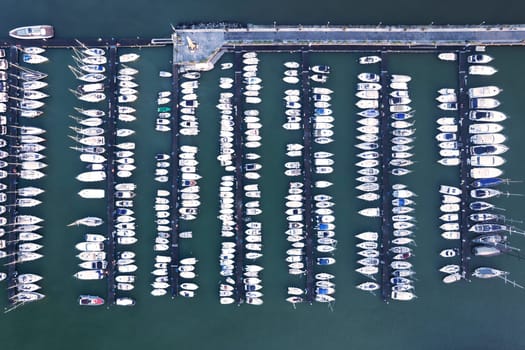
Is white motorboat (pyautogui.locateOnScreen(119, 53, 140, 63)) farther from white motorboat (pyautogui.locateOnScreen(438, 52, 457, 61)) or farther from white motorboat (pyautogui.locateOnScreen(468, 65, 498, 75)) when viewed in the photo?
white motorboat (pyautogui.locateOnScreen(468, 65, 498, 75))

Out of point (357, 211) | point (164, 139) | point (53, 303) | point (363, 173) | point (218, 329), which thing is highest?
point (164, 139)

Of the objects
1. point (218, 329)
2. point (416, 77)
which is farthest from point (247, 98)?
point (218, 329)

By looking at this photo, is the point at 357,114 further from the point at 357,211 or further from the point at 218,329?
the point at 218,329

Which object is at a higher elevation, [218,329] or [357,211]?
[357,211]

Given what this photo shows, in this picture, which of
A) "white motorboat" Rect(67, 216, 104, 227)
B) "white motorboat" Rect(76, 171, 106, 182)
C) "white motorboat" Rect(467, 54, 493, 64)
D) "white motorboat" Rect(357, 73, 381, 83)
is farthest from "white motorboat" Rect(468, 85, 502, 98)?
"white motorboat" Rect(67, 216, 104, 227)

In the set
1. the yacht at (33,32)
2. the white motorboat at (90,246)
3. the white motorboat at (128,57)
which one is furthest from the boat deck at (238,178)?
the yacht at (33,32)
